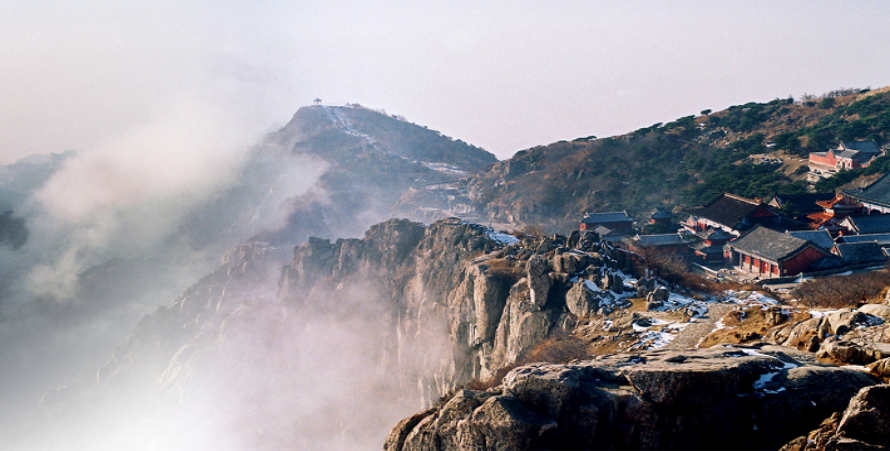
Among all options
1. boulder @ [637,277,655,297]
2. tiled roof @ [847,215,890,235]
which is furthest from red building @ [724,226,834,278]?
boulder @ [637,277,655,297]

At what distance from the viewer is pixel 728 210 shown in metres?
45.3

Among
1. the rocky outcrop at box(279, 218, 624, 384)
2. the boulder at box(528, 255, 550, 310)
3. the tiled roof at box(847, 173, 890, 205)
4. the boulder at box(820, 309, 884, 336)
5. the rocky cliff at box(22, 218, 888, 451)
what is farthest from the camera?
the tiled roof at box(847, 173, 890, 205)

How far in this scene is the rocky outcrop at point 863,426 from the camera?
8.96 m

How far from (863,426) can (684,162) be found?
6622cm

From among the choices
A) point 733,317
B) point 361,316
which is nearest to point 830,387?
point 733,317

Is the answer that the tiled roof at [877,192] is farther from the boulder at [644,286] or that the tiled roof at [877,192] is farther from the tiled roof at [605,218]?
the boulder at [644,286]

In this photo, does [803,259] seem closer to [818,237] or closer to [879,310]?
[818,237]

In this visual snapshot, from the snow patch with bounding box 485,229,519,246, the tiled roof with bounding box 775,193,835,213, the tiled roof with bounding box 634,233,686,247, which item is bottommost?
the tiled roof with bounding box 634,233,686,247

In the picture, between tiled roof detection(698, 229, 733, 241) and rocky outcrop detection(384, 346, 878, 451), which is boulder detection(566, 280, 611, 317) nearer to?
rocky outcrop detection(384, 346, 878, 451)

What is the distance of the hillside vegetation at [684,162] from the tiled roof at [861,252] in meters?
20.7

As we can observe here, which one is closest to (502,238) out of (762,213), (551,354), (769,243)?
A: (769,243)

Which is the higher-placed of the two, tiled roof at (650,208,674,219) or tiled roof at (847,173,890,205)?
tiled roof at (650,208,674,219)

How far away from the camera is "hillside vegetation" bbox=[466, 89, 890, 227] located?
190 ft

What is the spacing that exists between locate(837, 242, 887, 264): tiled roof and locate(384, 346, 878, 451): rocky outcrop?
2409 centimetres
